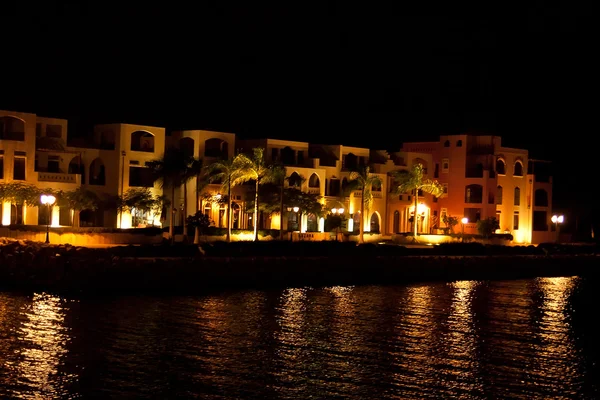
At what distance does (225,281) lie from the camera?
42906 mm

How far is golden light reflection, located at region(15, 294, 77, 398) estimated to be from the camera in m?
20.6

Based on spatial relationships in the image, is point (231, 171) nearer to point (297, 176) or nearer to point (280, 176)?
point (280, 176)

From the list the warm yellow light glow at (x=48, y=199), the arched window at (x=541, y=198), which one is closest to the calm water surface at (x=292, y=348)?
the warm yellow light glow at (x=48, y=199)

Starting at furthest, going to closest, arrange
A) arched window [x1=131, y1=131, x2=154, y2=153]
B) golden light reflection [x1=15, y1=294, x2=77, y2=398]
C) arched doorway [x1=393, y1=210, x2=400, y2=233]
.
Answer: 1. arched doorway [x1=393, y1=210, x2=400, y2=233]
2. arched window [x1=131, y1=131, x2=154, y2=153]
3. golden light reflection [x1=15, y1=294, x2=77, y2=398]

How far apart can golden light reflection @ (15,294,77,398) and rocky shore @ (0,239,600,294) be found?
186 inches

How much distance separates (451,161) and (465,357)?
54876 mm

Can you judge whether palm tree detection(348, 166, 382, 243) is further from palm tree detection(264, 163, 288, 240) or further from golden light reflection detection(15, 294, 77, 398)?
golden light reflection detection(15, 294, 77, 398)

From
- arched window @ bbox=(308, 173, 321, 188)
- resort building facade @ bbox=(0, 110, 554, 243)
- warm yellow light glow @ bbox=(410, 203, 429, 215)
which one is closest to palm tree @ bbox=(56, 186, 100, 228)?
resort building facade @ bbox=(0, 110, 554, 243)

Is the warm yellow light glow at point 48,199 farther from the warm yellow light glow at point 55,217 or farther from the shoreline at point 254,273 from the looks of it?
the shoreline at point 254,273

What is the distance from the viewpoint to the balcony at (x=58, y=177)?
55.6 m

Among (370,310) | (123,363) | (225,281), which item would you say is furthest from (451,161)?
(123,363)

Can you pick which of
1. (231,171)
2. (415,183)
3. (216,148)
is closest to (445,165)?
(415,183)

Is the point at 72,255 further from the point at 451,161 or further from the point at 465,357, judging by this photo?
the point at 451,161

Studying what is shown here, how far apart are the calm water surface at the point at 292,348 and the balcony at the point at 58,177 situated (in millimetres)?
20820
